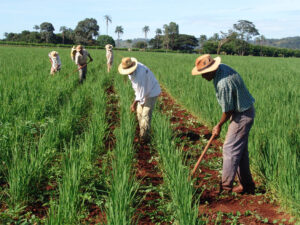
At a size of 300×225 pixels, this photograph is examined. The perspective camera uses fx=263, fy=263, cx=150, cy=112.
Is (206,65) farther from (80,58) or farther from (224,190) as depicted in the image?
(80,58)

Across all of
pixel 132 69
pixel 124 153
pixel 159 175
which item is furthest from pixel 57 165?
pixel 132 69

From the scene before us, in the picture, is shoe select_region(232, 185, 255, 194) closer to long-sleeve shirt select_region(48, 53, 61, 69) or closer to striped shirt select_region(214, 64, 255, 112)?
striped shirt select_region(214, 64, 255, 112)

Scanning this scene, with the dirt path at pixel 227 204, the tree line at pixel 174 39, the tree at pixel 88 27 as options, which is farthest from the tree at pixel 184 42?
the dirt path at pixel 227 204

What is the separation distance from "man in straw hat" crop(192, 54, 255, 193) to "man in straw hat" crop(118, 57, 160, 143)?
1196 mm

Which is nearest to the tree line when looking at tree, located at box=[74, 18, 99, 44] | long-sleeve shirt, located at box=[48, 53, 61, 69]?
tree, located at box=[74, 18, 99, 44]

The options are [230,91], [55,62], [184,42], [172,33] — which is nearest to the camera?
[230,91]

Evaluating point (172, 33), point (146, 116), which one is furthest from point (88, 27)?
point (146, 116)

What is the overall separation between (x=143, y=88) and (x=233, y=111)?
4.79ft

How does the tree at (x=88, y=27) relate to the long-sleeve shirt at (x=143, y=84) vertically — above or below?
above

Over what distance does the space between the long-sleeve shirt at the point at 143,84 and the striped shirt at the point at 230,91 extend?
4.56 ft

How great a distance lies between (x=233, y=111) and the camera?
2.41 m

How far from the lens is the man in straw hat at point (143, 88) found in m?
3.38

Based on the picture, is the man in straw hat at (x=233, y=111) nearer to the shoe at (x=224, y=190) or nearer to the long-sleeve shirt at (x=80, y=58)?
the shoe at (x=224, y=190)

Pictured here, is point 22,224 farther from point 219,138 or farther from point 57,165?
point 219,138
